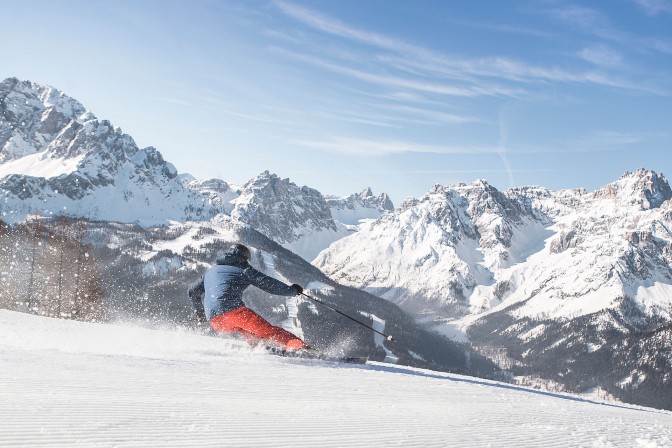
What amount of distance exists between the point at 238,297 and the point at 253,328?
955 millimetres

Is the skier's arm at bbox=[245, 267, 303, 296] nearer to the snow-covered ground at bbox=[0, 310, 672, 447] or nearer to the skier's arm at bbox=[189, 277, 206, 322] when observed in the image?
the skier's arm at bbox=[189, 277, 206, 322]

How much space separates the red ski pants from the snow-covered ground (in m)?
0.81

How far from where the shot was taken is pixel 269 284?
13.8 metres

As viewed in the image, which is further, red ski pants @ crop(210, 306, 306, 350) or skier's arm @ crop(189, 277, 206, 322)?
skier's arm @ crop(189, 277, 206, 322)

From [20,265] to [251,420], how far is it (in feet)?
231

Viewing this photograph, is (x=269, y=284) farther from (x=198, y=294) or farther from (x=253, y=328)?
(x=198, y=294)

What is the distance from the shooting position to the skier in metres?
13.7

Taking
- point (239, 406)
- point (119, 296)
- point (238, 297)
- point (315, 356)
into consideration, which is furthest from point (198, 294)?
point (119, 296)

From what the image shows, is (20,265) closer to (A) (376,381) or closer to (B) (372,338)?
(A) (376,381)

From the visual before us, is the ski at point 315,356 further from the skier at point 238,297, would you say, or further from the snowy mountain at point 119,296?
the snowy mountain at point 119,296

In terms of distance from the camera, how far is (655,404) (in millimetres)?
198375

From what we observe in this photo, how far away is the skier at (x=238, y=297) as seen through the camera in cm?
1373

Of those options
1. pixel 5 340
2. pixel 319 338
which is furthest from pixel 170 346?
pixel 319 338

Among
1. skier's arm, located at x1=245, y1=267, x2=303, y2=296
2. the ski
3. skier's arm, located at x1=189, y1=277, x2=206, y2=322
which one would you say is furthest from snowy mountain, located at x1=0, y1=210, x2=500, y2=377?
skier's arm, located at x1=245, y1=267, x2=303, y2=296
